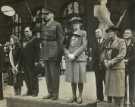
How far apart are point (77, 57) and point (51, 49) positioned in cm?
86

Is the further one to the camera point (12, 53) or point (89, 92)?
point (12, 53)

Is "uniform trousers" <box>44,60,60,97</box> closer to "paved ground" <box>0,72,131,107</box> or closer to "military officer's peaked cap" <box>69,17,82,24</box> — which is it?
"paved ground" <box>0,72,131,107</box>

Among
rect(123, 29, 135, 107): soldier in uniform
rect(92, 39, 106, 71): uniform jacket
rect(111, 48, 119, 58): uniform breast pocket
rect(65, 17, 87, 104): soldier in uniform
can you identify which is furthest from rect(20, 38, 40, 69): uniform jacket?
rect(123, 29, 135, 107): soldier in uniform

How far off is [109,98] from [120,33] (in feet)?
4.34

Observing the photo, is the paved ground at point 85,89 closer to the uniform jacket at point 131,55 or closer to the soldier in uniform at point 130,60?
the soldier in uniform at point 130,60

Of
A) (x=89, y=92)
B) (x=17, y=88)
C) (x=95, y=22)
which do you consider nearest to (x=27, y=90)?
(x=17, y=88)

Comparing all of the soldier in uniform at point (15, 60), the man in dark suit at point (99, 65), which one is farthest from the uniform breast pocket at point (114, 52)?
the soldier in uniform at point (15, 60)

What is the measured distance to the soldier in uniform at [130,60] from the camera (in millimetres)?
10766

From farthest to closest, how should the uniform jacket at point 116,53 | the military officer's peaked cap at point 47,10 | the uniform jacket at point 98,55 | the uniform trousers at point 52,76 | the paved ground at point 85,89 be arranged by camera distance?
1. the military officer's peaked cap at point 47,10
2. the uniform trousers at point 52,76
3. the paved ground at point 85,89
4. the uniform jacket at point 98,55
5. the uniform jacket at point 116,53

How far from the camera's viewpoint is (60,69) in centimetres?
1207

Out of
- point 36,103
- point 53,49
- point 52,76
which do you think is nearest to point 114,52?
point 53,49

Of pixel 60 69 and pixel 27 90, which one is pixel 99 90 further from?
pixel 27 90

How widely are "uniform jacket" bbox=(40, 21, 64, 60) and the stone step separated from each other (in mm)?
961

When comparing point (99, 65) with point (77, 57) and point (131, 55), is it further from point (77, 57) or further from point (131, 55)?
point (131, 55)
